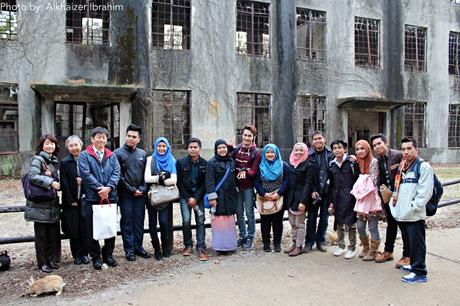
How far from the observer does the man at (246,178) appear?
233 inches

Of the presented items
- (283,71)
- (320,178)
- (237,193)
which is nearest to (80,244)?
(237,193)

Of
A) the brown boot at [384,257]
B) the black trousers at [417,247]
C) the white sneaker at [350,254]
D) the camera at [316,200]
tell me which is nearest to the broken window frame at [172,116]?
the camera at [316,200]

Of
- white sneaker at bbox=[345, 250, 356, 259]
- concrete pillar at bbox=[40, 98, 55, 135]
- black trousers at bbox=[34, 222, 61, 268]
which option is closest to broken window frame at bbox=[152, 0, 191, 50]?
concrete pillar at bbox=[40, 98, 55, 135]

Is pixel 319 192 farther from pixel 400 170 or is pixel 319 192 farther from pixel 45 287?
pixel 45 287

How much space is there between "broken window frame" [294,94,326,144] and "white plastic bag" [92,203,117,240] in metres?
12.8

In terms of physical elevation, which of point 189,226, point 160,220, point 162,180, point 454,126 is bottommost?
point 189,226

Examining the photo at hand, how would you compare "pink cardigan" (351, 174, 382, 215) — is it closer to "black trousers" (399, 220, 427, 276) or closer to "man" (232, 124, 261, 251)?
"black trousers" (399, 220, 427, 276)

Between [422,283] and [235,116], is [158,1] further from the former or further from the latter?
[422,283]

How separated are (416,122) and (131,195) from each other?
18005 mm

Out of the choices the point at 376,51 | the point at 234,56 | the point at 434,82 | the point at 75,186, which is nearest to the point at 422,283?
the point at 75,186

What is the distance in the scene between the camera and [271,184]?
5.82 m

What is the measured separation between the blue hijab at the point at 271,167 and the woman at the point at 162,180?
127cm

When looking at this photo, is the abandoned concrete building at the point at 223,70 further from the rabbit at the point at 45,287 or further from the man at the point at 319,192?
the rabbit at the point at 45,287

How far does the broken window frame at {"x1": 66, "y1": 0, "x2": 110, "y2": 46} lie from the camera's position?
1434 cm
